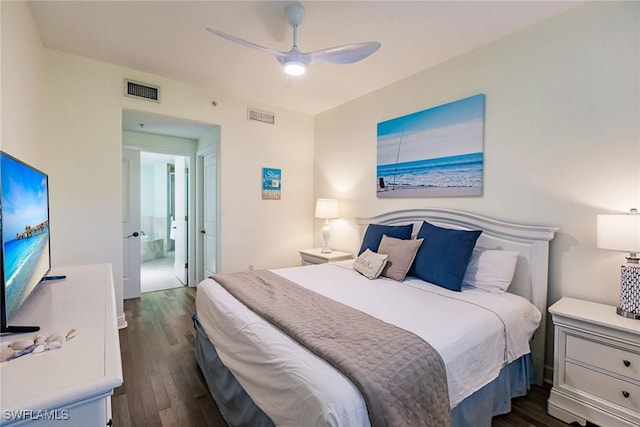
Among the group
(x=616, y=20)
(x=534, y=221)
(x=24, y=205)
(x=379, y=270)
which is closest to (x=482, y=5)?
(x=616, y=20)

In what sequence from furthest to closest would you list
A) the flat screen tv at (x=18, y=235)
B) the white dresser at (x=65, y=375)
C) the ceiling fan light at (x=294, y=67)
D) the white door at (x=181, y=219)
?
the white door at (x=181, y=219) < the ceiling fan light at (x=294, y=67) < the flat screen tv at (x=18, y=235) < the white dresser at (x=65, y=375)

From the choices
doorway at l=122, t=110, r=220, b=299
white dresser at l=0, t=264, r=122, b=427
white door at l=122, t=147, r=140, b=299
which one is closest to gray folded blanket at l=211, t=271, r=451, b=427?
white dresser at l=0, t=264, r=122, b=427

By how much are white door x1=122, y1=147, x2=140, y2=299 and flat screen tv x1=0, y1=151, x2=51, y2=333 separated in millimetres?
2765

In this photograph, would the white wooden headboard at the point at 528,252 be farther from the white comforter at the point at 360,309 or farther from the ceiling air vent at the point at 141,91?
the ceiling air vent at the point at 141,91

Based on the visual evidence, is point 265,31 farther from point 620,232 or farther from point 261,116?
point 620,232

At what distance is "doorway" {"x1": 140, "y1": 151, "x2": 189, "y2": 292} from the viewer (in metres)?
5.17

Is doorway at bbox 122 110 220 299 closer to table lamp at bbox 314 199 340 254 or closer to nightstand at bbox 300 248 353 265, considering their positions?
nightstand at bbox 300 248 353 265

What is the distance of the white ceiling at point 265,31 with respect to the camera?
7.11 ft

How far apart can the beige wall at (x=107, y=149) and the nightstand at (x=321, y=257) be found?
1.69 feet

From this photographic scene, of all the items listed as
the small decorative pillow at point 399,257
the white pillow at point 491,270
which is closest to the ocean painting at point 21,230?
the small decorative pillow at point 399,257

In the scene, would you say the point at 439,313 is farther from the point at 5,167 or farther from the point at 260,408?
the point at 5,167

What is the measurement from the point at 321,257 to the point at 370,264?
116 cm

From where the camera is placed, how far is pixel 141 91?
10.7 ft

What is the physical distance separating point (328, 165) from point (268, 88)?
4.47ft
